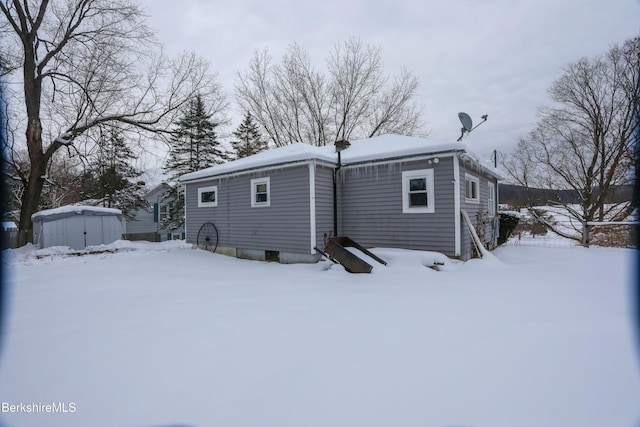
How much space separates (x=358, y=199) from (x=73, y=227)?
12.8 m

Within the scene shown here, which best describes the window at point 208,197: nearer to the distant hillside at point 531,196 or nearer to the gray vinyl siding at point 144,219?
the distant hillside at point 531,196

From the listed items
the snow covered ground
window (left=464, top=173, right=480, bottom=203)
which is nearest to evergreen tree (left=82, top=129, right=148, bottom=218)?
the snow covered ground

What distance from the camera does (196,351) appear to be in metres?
3.06

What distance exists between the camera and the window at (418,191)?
7570mm

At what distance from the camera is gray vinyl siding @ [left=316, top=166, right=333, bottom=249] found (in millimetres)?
8438

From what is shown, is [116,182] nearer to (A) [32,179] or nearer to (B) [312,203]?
(A) [32,179]

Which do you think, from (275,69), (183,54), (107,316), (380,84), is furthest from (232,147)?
(107,316)

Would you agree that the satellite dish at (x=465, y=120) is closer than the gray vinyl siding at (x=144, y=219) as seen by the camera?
Yes

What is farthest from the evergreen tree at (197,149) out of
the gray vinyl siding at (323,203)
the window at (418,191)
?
the window at (418,191)

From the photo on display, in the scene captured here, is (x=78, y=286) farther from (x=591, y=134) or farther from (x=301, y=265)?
(x=591, y=134)

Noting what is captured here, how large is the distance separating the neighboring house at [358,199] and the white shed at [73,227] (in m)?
7.57

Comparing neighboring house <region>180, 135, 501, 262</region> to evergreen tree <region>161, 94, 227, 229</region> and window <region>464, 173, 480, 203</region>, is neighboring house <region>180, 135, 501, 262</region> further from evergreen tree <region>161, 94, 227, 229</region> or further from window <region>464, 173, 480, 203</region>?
evergreen tree <region>161, 94, 227, 229</region>

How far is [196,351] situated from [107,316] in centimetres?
201

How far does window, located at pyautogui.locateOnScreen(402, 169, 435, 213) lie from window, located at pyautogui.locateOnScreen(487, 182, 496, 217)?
4438 millimetres
